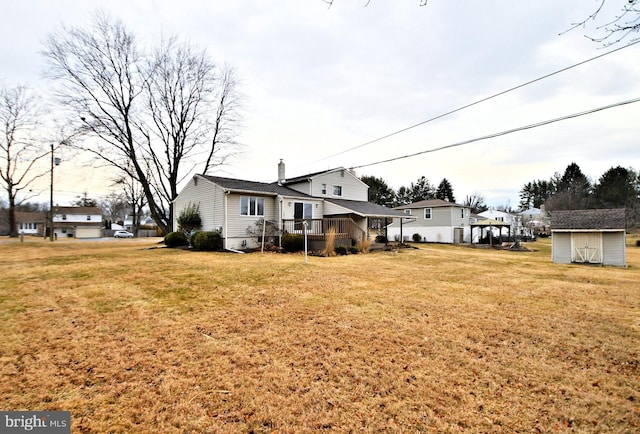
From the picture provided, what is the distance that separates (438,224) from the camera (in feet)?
106

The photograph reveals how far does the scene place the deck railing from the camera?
55.4ft

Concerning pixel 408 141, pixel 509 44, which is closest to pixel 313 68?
pixel 509 44

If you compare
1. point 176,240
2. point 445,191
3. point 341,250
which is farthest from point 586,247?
point 445,191

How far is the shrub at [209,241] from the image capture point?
52.7 ft

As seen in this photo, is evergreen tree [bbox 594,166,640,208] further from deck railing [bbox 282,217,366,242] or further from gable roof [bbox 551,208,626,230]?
deck railing [bbox 282,217,366,242]

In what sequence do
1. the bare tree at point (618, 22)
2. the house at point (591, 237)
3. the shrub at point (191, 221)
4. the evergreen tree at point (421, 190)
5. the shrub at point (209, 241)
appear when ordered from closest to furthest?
the bare tree at point (618, 22) → the shrub at point (209, 241) → the house at point (591, 237) → the shrub at point (191, 221) → the evergreen tree at point (421, 190)

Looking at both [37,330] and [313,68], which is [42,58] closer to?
[313,68]

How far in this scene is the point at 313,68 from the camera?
522 inches

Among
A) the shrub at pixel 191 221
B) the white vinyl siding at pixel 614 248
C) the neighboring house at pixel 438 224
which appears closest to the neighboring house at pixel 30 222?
the shrub at pixel 191 221

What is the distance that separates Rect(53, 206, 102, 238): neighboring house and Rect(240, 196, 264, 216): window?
1897 inches

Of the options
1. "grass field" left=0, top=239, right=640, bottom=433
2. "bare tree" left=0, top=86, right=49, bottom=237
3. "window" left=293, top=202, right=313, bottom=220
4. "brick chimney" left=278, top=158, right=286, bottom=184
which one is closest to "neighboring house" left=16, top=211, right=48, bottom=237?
"bare tree" left=0, top=86, right=49, bottom=237

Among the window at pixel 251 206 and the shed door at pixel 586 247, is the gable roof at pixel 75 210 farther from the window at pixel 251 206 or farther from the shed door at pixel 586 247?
the shed door at pixel 586 247

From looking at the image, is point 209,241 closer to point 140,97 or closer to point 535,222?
point 140,97

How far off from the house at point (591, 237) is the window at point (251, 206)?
18.6m
